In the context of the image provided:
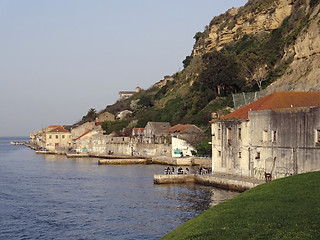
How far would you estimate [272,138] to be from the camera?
3453cm

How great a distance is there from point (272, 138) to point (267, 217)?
1952cm

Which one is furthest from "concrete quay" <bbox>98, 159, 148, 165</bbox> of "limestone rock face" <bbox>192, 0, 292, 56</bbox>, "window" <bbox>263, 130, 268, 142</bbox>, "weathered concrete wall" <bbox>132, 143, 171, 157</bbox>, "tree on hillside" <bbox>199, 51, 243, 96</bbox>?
"window" <bbox>263, 130, 268, 142</bbox>

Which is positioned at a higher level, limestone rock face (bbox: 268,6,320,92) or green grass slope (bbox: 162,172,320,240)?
limestone rock face (bbox: 268,6,320,92)

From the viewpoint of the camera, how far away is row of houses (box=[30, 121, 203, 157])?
2923 inches

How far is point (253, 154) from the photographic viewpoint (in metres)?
37.4

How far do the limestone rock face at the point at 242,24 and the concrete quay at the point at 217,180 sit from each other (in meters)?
55.3

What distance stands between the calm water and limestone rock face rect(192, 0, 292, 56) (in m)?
54.0

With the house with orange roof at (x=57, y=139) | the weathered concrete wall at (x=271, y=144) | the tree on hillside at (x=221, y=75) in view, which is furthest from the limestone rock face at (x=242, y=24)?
the weathered concrete wall at (x=271, y=144)

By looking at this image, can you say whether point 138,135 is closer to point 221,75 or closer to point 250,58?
point 221,75

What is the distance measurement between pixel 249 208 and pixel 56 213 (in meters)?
18.3

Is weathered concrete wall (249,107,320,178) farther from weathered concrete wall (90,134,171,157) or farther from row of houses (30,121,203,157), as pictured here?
weathered concrete wall (90,134,171,157)

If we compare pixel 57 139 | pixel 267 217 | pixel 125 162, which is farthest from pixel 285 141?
pixel 57 139

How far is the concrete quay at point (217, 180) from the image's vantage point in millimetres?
35406

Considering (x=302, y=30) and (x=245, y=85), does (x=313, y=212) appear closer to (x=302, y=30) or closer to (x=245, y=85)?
(x=302, y=30)
